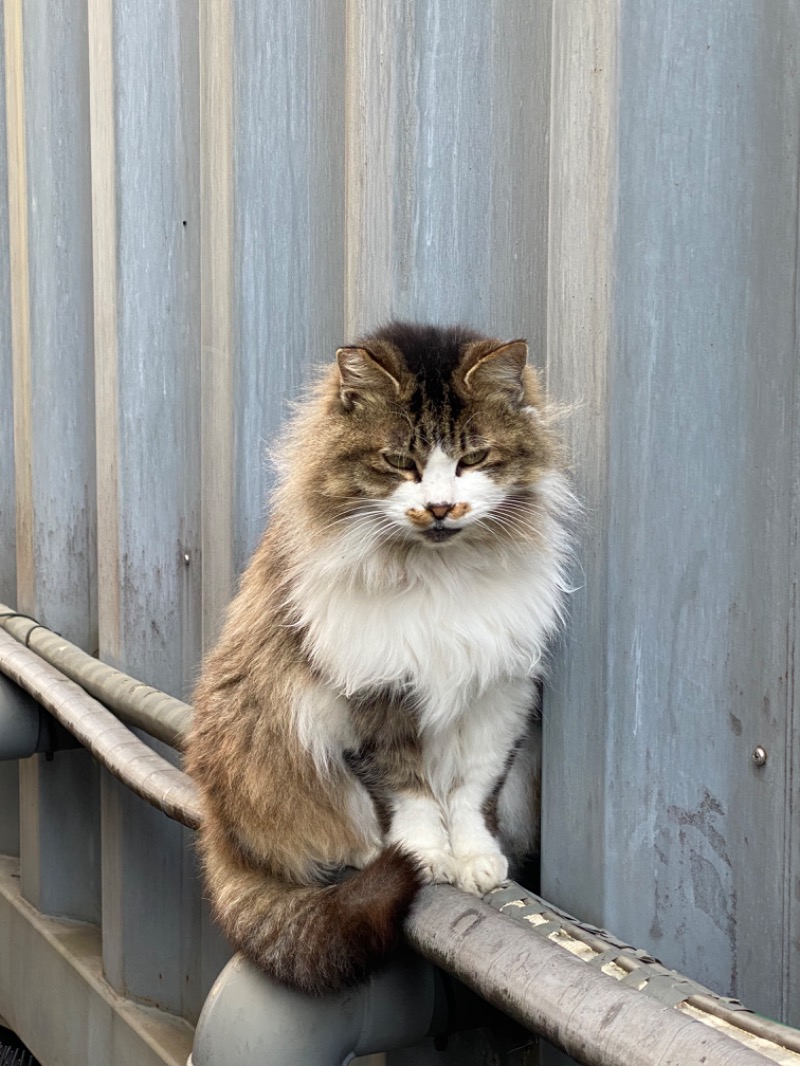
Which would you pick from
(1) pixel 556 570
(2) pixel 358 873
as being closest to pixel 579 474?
(1) pixel 556 570

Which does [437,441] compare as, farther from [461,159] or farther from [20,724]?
[20,724]

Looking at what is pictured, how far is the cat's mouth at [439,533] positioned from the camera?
2.06 meters

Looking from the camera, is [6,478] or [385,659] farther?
[6,478]

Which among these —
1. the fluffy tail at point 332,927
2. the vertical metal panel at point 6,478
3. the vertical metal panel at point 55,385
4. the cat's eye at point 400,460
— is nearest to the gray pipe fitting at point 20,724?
the vertical metal panel at point 55,385

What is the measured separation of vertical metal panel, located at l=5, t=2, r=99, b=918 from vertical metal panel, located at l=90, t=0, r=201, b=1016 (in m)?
0.44

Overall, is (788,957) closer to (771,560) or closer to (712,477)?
(771,560)

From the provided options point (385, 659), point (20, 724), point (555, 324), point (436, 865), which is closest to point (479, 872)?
point (436, 865)

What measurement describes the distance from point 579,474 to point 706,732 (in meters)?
0.48

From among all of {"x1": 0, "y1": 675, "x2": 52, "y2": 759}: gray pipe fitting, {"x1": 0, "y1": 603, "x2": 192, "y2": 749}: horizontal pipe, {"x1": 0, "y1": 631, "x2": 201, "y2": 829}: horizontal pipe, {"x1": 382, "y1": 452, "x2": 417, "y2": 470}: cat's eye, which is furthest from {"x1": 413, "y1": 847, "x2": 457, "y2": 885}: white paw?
{"x1": 0, "y1": 675, "x2": 52, "y2": 759}: gray pipe fitting

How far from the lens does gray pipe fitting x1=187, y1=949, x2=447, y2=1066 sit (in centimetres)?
208

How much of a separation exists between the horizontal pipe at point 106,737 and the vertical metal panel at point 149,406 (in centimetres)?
25

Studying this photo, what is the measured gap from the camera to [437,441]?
2080 mm

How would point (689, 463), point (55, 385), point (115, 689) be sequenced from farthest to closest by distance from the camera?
point (55, 385) < point (115, 689) < point (689, 463)

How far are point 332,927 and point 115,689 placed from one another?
143cm
